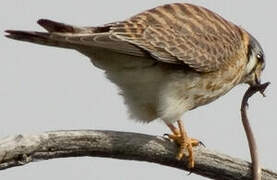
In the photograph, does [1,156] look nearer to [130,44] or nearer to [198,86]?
[130,44]

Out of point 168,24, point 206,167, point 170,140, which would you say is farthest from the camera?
point 168,24

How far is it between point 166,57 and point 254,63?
5.27ft

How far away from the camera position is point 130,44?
235 inches

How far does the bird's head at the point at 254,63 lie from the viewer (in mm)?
7391

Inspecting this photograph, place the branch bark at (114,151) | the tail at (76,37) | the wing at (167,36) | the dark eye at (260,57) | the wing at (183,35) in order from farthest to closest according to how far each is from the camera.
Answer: the dark eye at (260,57), the wing at (183,35), the wing at (167,36), the tail at (76,37), the branch bark at (114,151)

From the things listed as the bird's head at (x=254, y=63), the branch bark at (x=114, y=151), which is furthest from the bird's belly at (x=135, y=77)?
the bird's head at (x=254, y=63)

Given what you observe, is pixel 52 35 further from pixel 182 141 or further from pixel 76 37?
pixel 182 141

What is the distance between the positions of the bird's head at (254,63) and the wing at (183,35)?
0.90 feet

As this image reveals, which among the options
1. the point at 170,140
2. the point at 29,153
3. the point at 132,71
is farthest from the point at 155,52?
the point at 29,153

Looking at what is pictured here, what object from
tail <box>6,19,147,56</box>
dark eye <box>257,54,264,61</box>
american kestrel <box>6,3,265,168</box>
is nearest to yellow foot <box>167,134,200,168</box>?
american kestrel <box>6,3,265,168</box>

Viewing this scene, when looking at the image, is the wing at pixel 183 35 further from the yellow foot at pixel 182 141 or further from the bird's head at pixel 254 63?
the yellow foot at pixel 182 141

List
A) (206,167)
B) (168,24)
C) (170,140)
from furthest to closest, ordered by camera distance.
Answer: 1. (168,24)
2. (170,140)
3. (206,167)

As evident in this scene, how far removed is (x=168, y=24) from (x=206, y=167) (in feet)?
4.83

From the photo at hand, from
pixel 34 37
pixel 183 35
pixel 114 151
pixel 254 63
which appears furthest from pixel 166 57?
pixel 254 63
